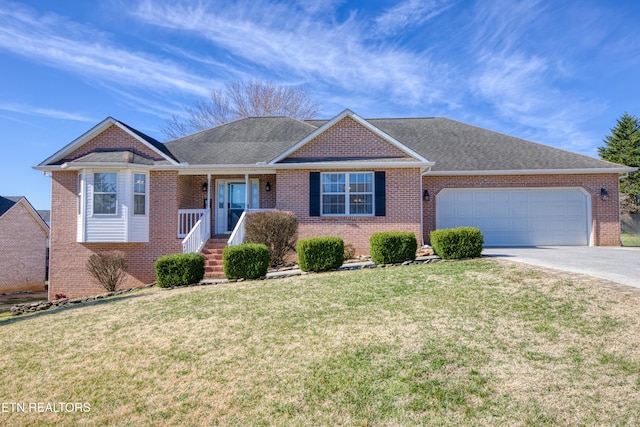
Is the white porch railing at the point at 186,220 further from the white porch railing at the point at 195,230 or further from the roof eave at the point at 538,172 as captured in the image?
the roof eave at the point at 538,172

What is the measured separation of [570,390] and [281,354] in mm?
3469

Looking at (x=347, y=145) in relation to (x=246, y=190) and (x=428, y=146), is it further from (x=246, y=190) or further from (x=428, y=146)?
(x=428, y=146)

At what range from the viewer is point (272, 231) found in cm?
1224

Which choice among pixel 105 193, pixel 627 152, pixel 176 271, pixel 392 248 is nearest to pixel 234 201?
pixel 105 193

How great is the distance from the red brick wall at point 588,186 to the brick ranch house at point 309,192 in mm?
39

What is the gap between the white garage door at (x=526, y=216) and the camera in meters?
15.6

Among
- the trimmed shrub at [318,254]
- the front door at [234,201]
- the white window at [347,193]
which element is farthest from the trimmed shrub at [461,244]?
the front door at [234,201]

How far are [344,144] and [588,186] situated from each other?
9682mm

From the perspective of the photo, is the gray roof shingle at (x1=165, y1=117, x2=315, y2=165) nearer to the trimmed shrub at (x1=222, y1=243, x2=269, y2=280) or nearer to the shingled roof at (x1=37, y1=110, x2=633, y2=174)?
the shingled roof at (x1=37, y1=110, x2=633, y2=174)

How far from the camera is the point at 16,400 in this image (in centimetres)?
520

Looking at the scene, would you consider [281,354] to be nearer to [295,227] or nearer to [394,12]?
[295,227]

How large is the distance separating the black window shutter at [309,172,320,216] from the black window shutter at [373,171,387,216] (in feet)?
6.57

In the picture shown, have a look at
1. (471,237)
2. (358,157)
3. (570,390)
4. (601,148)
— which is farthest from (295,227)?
(601,148)

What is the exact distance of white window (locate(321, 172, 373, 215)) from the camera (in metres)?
14.0
